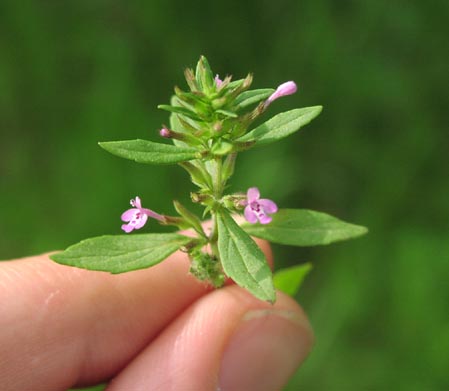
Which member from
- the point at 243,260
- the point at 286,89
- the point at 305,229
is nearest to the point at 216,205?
the point at 243,260

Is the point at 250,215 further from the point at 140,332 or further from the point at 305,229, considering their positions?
the point at 140,332

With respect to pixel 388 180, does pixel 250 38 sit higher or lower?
higher

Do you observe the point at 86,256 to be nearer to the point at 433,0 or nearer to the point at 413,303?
the point at 413,303

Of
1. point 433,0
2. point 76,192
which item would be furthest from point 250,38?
point 76,192

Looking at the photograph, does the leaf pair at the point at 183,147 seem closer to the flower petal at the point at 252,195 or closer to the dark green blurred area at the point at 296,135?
the flower petal at the point at 252,195

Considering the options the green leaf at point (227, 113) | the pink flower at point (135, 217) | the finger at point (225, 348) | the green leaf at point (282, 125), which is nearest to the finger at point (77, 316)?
the finger at point (225, 348)

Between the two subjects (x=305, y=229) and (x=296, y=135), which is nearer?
(x=305, y=229)
